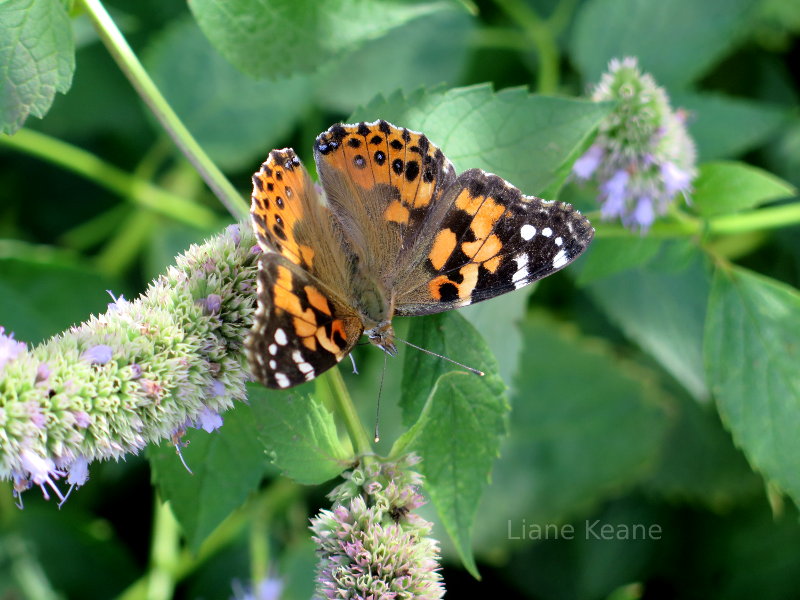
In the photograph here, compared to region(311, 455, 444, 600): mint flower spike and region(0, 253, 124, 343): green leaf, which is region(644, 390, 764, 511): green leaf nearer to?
region(311, 455, 444, 600): mint flower spike

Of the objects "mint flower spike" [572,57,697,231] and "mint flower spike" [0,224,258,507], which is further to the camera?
"mint flower spike" [572,57,697,231]

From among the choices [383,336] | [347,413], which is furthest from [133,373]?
[383,336]

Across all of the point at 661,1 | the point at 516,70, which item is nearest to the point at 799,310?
the point at 661,1

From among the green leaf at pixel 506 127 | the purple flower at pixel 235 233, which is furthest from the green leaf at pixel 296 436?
the green leaf at pixel 506 127

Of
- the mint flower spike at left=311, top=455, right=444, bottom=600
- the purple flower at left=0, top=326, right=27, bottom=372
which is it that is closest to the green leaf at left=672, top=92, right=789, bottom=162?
the mint flower spike at left=311, top=455, right=444, bottom=600

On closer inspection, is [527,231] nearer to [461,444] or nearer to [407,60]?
[461,444]

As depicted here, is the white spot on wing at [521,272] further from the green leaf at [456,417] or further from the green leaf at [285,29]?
the green leaf at [285,29]

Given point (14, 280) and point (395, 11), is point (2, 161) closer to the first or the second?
point (14, 280)
